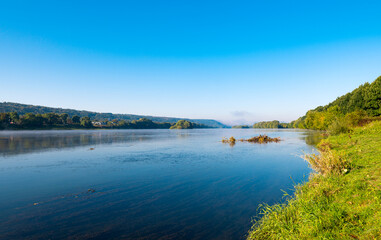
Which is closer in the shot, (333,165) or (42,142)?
(333,165)

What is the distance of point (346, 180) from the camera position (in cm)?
979

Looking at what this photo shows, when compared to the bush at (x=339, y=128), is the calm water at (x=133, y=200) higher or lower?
lower

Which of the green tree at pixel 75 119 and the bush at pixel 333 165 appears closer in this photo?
the bush at pixel 333 165

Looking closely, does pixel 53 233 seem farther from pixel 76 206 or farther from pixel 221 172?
pixel 221 172

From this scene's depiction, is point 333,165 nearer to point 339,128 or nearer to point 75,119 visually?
point 339,128

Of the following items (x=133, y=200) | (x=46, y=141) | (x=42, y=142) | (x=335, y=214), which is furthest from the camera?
(x=46, y=141)

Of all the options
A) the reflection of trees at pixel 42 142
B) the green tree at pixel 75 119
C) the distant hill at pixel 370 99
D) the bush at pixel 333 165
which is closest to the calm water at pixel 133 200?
the bush at pixel 333 165

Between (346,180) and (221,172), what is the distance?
34.9 feet

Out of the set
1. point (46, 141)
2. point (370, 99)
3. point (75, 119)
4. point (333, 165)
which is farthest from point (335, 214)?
point (75, 119)

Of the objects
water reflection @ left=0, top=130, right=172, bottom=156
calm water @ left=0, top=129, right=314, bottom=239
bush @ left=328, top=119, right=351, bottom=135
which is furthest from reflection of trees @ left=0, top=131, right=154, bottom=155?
bush @ left=328, top=119, right=351, bottom=135

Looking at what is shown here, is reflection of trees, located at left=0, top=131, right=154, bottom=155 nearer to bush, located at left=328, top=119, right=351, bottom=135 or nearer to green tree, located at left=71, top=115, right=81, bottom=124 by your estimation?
bush, located at left=328, top=119, right=351, bottom=135

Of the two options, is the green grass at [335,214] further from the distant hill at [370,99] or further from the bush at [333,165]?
the distant hill at [370,99]

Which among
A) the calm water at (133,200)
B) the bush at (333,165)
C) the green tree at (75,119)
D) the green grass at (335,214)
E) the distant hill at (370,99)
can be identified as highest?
the distant hill at (370,99)

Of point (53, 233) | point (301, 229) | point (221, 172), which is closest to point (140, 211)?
point (53, 233)
